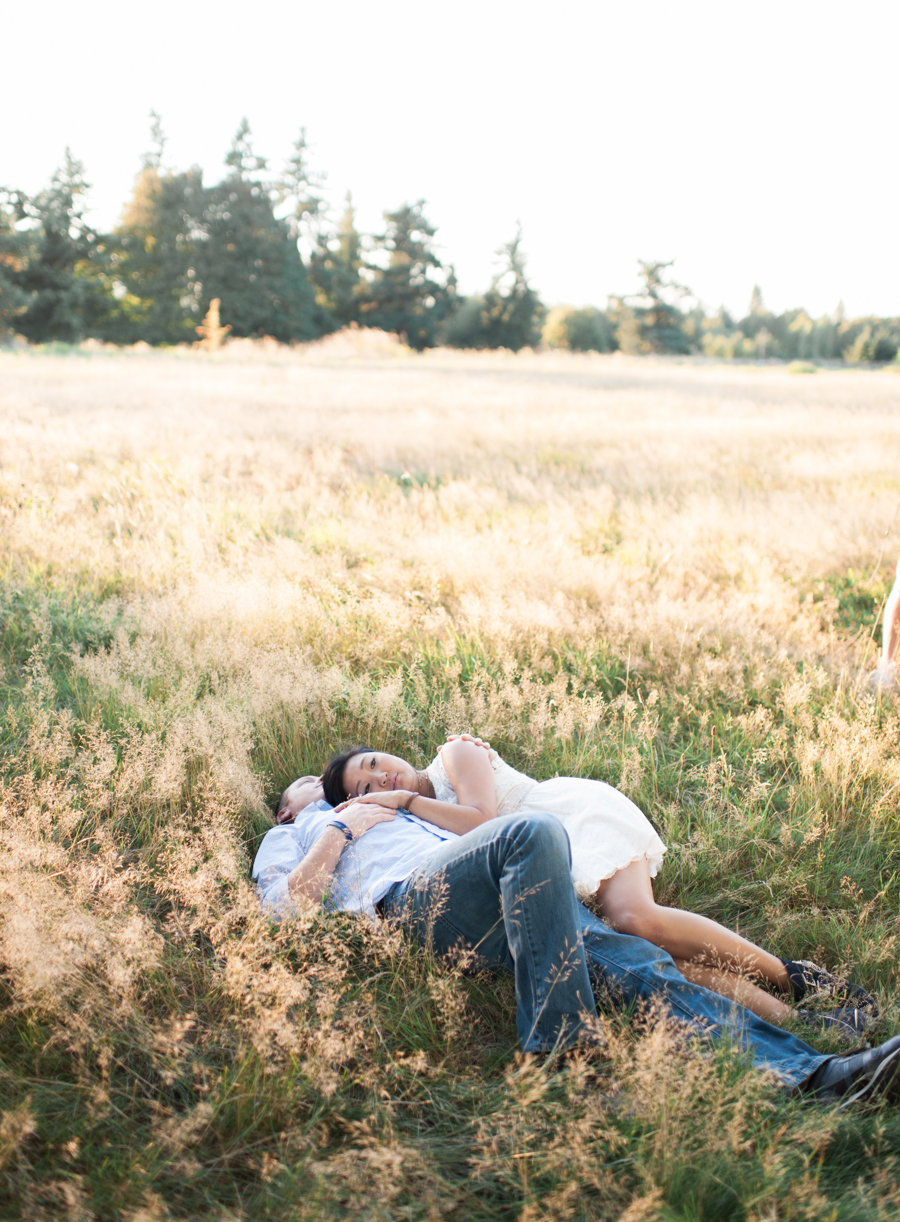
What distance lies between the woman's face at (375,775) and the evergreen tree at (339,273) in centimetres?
4928

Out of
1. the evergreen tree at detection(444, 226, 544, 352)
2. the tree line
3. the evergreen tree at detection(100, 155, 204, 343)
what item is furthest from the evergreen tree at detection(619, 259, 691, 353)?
the evergreen tree at detection(100, 155, 204, 343)

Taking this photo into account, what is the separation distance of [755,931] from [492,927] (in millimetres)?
966

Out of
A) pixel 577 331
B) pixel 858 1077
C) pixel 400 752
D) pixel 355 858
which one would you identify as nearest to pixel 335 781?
pixel 355 858

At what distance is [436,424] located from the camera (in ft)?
35.4

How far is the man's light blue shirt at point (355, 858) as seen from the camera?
2.23 metres

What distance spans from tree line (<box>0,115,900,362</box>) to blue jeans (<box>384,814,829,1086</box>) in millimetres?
41626

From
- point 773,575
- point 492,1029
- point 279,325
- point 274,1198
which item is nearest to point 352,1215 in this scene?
point 274,1198

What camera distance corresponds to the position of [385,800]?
8.30 ft

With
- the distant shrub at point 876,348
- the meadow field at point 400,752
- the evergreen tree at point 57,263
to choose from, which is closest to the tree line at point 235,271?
the evergreen tree at point 57,263

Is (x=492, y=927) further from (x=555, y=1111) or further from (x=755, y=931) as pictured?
(x=755, y=931)

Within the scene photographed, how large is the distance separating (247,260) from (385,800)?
4695cm

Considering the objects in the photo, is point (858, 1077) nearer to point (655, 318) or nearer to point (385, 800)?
point (385, 800)

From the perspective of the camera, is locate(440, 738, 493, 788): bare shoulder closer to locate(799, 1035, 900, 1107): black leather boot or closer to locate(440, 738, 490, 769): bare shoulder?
locate(440, 738, 490, 769): bare shoulder

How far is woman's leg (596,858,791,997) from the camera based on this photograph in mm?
2125
